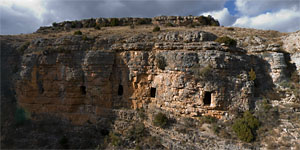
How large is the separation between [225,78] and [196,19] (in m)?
19.3

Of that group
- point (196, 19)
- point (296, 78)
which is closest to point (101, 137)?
point (296, 78)

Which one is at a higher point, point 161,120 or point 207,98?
point 207,98

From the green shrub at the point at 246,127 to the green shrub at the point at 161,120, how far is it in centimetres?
414

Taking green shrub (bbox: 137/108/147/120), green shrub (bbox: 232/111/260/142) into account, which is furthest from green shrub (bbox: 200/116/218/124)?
green shrub (bbox: 137/108/147/120)

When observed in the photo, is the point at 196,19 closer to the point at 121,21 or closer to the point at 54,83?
the point at 121,21

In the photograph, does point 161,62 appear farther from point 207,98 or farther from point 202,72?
point 207,98

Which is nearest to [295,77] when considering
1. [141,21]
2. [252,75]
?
[252,75]

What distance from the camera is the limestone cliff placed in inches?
383

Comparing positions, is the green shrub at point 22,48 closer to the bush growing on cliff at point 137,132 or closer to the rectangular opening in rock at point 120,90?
the rectangular opening in rock at point 120,90

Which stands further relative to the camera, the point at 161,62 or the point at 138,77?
the point at 138,77

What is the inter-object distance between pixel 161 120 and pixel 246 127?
16.5ft

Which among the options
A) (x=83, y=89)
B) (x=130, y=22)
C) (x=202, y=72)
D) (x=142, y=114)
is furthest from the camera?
(x=130, y=22)

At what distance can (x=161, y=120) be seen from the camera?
34.4ft

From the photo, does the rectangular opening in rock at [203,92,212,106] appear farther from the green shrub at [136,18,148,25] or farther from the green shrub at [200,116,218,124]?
the green shrub at [136,18,148,25]
